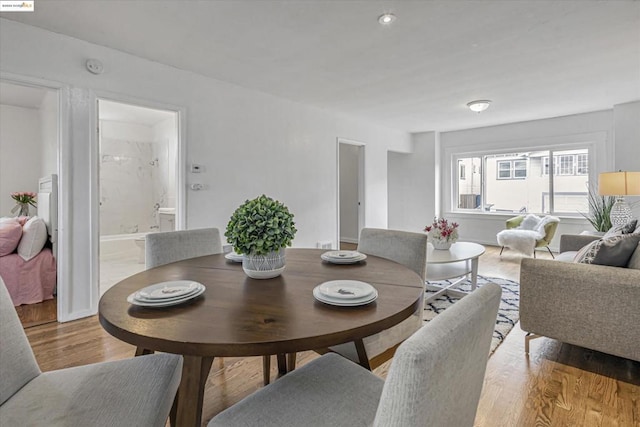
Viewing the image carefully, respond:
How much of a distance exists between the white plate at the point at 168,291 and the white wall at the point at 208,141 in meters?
2.18

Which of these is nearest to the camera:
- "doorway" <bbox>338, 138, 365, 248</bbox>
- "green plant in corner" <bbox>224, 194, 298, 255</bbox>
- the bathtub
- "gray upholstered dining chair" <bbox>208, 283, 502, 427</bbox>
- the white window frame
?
Result: "gray upholstered dining chair" <bbox>208, 283, 502, 427</bbox>

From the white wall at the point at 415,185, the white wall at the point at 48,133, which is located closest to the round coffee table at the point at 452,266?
the white wall at the point at 415,185

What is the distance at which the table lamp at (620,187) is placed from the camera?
3703 mm

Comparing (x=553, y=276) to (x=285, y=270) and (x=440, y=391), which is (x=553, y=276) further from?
(x=440, y=391)

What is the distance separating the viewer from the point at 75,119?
104 inches

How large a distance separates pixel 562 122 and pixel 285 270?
6.07 metres

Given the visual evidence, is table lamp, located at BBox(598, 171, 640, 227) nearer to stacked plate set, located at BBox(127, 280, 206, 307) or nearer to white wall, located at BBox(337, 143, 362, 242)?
white wall, located at BBox(337, 143, 362, 242)

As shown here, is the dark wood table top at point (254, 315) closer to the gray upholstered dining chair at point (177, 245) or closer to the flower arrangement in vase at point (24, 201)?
the gray upholstered dining chair at point (177, 245)

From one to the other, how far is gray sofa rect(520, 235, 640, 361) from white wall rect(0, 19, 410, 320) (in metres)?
2.94

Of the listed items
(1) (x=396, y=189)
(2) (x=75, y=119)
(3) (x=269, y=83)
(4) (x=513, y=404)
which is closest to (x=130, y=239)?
(2) (x=75, y=119)

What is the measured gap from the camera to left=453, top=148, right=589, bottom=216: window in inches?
213

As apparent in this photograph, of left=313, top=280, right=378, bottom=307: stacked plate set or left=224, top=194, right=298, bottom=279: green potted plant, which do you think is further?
left=224, top=194, right=298, bottom=279: green potted plant

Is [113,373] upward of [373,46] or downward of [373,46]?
downward

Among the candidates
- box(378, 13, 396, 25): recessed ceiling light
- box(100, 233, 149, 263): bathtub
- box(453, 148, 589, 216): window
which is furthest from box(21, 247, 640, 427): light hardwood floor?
box(453, 148, 589, 216): window
